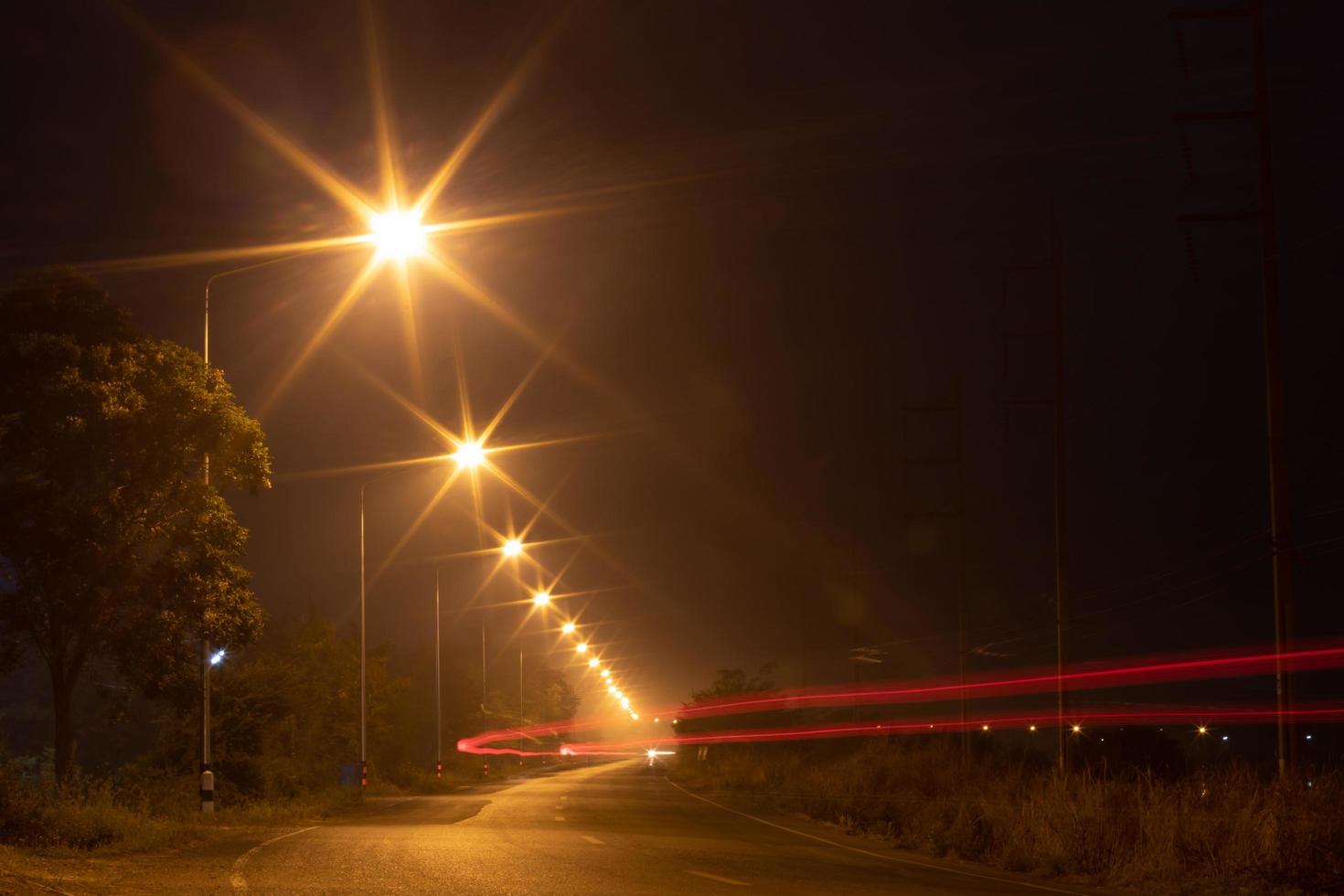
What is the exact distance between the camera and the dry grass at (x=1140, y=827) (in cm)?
1784

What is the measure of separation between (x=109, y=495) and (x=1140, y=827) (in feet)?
56.8

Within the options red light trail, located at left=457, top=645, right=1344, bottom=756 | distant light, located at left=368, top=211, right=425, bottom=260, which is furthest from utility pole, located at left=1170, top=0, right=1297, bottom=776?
distant light, located at left=368, top=211, right=425, bottom=260

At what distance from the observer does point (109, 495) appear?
24.2 metres

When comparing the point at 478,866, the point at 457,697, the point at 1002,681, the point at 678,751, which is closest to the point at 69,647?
the point at 478,866

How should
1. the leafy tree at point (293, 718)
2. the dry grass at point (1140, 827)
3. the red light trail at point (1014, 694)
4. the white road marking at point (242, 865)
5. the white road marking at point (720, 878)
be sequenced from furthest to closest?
the leafy tree at point (293, 718), the red light trail at point (1014, 694), the dry grass at point (1140, 827), the white road marking at point (720, 878), the white road marking at point (242, 865)

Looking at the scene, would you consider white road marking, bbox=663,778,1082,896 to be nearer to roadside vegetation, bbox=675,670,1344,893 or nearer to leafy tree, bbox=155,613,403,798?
roadside vegetation, bbox=675,670,1344,893

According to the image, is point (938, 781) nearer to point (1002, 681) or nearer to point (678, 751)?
point (1002, 681)

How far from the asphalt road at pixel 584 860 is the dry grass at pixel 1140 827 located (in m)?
1.16

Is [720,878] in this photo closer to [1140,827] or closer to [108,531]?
[1140,827]

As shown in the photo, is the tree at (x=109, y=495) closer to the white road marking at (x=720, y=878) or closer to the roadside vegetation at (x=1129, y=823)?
the white road marking at (x=720, y=878)

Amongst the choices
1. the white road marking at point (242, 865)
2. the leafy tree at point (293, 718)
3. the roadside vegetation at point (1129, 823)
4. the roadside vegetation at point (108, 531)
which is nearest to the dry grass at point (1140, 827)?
the roadside vegetation at point (1129, 823)

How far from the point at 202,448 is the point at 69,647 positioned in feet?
13.6

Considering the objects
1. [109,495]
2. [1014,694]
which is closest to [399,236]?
[109,495]

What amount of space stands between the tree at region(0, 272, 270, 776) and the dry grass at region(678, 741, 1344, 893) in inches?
536
